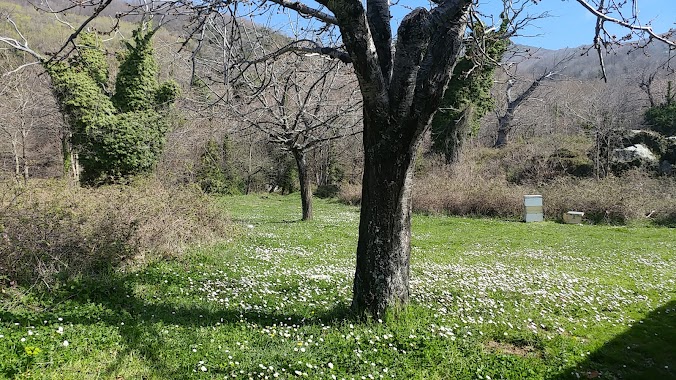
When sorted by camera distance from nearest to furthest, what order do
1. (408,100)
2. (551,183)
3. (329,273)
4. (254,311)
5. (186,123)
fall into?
(408,100) → (254,311) → (329,273) → (551,183) → (186,123)

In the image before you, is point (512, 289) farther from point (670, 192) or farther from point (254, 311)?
point (670, 192)

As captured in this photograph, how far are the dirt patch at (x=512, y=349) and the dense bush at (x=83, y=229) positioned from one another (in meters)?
6.77

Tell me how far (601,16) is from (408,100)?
8.01ft

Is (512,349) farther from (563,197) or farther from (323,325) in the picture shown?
(563,197)

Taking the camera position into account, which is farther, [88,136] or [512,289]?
[88,136]

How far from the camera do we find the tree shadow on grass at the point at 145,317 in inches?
169

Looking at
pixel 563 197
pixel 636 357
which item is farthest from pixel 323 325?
pixel 563 197

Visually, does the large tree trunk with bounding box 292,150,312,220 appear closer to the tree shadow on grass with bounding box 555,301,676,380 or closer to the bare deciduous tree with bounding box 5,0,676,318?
the bare deciduous tree with bounding box 5,0,676,318

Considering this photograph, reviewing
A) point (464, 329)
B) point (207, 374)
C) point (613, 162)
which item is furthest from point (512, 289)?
point (613, 162)

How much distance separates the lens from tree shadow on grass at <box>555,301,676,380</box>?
4643 mm

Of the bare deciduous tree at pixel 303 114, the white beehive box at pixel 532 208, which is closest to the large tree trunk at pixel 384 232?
the bare deciduous tree at pixel 303 114

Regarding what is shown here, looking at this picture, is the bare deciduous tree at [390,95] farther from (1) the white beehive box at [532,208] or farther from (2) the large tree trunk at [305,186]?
(1) the white beehive box at [532,208]

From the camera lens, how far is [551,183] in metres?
25.5

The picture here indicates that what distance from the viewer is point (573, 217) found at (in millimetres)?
21125
